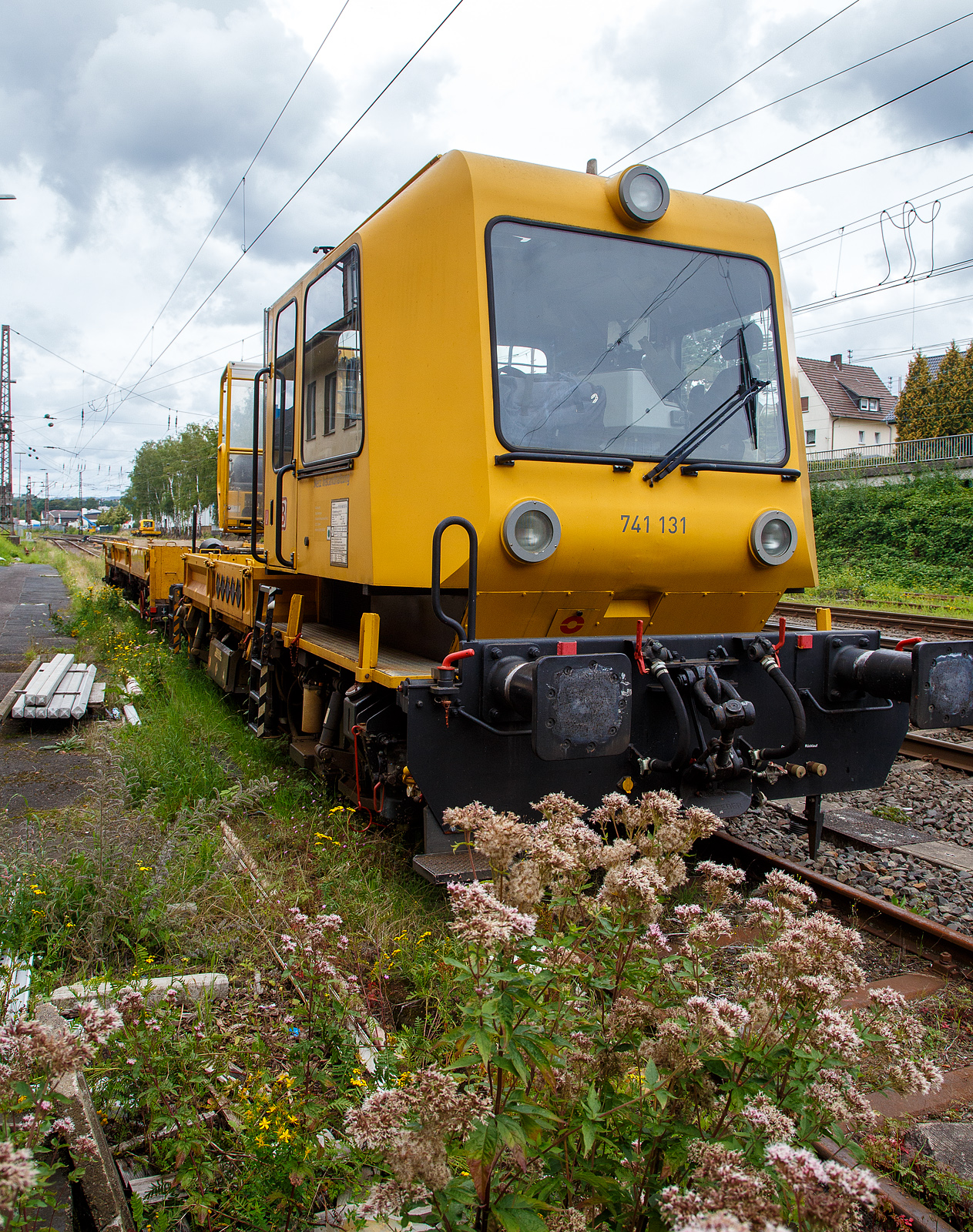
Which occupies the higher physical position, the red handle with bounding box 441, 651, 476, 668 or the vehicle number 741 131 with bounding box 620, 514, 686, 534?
the vehicle number 741 131 with bounding box 620, 514, 686, 534

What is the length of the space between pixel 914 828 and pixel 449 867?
10.7ft

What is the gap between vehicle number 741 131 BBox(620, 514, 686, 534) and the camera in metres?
4.07

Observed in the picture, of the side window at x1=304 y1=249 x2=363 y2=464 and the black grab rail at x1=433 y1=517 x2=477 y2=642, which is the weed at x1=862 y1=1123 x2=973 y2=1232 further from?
the side window at x1=304 y1=249 x2=363 y2=464

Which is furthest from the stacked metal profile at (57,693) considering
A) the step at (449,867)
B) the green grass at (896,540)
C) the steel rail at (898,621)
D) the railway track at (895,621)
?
the green grass at (896,540)

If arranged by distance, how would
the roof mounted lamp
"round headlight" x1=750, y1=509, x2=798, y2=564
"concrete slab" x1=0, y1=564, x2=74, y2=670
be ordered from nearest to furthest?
1. the roof mounted lamp
2. "round headlight" x1=750, y1=509, x2=798, y2=564
3. "concrete slab" x1=0, y1=564, x2=74, y2=670

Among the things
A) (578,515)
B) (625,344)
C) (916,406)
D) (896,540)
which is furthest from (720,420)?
(916,406)

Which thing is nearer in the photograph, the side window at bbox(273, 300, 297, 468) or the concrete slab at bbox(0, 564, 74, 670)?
the side window at bbox(273, 300, 297, 468)

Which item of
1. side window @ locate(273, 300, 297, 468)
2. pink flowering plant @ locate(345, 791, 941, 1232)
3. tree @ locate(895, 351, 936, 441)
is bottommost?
pink flowering plant @ locate(345, 791, 941, 1232)

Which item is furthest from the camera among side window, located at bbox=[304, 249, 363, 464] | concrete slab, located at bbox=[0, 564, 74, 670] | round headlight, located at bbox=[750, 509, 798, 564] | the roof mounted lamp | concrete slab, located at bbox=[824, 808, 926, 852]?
concrete slab, located at bbox=[0, 564, 74, 670]

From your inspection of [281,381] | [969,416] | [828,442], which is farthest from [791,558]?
[828,442]

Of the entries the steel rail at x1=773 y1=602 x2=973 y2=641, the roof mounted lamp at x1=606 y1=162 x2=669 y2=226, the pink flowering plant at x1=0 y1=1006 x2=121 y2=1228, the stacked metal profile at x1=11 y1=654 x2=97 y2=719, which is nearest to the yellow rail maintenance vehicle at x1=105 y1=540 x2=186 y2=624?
the stacked metal profile at x1=11 y1=654 x2=97 y2=719

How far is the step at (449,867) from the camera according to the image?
362 cm

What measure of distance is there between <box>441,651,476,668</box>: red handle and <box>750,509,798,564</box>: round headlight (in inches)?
66.8

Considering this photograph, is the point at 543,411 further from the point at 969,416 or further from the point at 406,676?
the point at 969,416
